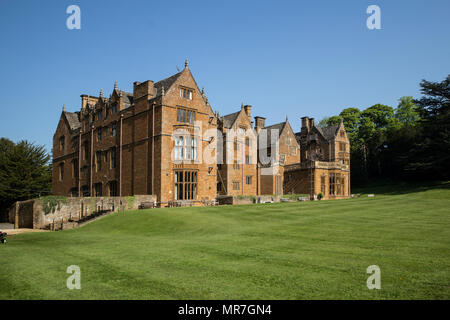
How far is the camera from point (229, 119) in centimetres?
4994

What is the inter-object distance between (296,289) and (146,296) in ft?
10.6

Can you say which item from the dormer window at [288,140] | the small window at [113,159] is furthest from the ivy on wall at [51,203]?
the dormer window at [288,140]

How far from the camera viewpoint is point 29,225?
28.5 metres

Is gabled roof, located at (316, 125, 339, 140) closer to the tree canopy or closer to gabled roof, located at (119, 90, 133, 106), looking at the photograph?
the tree canopy

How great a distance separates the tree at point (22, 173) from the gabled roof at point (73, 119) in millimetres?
6033

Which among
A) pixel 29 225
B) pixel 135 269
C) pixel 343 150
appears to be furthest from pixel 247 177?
pixel 135 269

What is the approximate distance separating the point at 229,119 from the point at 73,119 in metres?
27.1

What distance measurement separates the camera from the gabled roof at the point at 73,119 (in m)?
54.4

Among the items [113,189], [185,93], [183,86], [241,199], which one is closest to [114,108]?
[113,189]

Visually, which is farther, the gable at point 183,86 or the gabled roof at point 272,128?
the gabled roof at point 272,128

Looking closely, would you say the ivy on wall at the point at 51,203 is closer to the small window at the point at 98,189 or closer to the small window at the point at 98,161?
the small window at the point at 98,189

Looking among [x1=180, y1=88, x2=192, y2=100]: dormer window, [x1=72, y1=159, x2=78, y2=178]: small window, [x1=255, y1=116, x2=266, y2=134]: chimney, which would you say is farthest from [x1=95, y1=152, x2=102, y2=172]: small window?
[x1=255, y1=116, x2=266, y2=134]: chimney

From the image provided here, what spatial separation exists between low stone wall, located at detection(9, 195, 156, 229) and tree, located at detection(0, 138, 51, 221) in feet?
69.6
